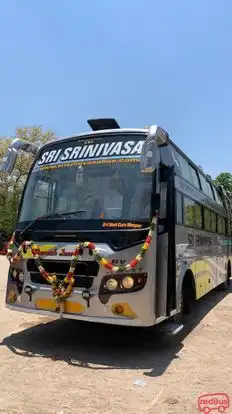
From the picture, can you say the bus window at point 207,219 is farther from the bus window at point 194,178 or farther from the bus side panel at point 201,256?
the bus window at point 194,178

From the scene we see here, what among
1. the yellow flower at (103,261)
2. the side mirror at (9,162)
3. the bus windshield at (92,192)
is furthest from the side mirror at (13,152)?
the yellow flower at (103,261)

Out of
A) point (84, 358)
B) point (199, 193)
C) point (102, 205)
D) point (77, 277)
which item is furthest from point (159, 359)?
point (199, 193)

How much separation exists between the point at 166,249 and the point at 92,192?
54.9 inches

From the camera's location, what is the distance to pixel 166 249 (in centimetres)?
678

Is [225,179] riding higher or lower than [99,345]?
higher

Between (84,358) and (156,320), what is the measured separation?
113 centimetres

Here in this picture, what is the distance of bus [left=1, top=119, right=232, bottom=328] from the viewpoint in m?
6.10

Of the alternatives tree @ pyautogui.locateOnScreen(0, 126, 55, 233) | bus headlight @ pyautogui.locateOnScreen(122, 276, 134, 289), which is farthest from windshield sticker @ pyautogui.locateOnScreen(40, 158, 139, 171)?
tree @ pyautogui.locateOnScreen(0, 126, 55, 233)

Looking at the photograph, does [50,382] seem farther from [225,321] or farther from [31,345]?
[225,321]

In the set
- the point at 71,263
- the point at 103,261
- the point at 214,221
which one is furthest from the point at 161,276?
the point at 214,221

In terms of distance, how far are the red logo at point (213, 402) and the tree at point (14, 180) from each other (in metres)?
30.5

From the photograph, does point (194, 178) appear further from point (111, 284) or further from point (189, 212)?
point (111, 284)

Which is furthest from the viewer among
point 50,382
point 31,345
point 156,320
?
point 31,345

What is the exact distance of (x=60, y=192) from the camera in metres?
6.96
